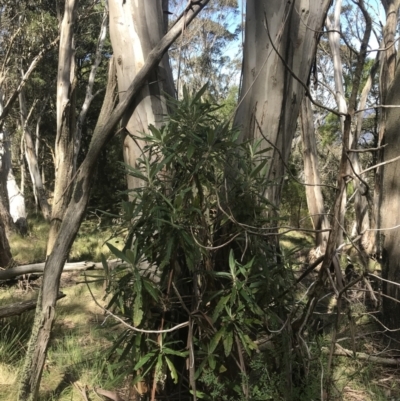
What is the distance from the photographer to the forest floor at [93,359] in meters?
2.01

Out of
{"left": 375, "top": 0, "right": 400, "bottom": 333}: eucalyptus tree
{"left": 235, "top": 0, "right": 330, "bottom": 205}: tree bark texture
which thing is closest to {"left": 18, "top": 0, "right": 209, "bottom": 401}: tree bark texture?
{"left": 235, "top": 0, "right": 330, "bottom": 205}: tree bark texture

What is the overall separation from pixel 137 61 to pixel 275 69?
0.74 metres

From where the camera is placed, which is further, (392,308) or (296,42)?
(392,308)

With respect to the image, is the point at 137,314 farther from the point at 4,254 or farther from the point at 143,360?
the point at 4,254

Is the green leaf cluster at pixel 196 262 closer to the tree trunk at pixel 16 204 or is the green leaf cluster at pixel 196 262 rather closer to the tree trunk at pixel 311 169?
the tree trunk at pixel 311 169

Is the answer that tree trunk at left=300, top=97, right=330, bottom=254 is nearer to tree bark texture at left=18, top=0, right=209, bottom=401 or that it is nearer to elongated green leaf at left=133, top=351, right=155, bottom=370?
tree bark texture at left=18, top=0, right=209, bottom=401

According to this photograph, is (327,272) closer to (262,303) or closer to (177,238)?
(262,303)

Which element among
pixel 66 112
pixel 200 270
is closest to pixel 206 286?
pixel 200 270

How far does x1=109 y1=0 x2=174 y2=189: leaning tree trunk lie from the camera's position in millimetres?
2373

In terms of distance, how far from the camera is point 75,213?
90.7 inches

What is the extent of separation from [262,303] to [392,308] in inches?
73.0

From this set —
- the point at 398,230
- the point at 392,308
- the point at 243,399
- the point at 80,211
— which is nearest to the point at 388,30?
the point at 398,230

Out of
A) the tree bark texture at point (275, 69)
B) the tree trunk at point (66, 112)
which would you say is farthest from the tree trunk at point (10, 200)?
the tree bark texture at point (275, 69)

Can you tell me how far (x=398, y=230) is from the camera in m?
3.26
